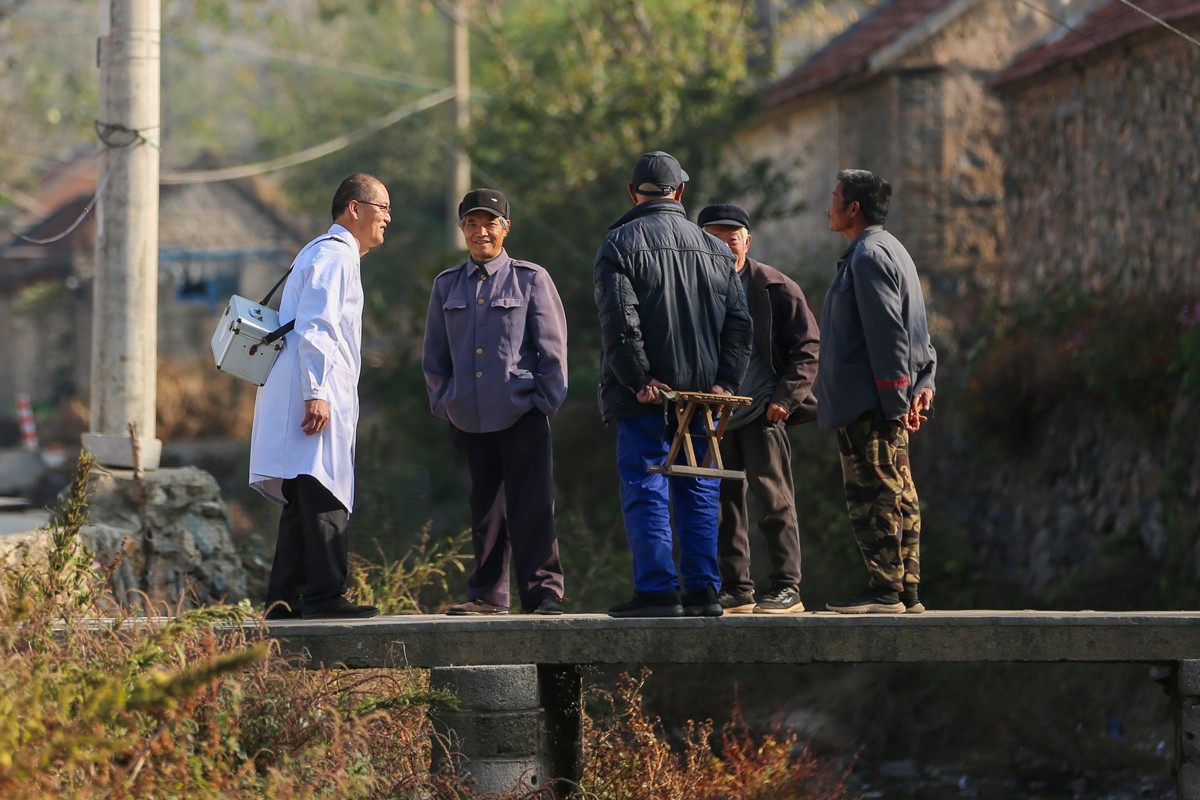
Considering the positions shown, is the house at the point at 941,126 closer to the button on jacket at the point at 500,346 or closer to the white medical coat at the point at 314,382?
the button on jacket at the point at 500,346

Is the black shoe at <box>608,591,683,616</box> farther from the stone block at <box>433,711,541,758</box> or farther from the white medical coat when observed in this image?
the white medical coat

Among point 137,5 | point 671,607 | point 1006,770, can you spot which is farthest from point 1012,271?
point 671,607

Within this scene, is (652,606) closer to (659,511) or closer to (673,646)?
(673,646)

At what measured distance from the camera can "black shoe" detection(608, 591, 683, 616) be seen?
665cm

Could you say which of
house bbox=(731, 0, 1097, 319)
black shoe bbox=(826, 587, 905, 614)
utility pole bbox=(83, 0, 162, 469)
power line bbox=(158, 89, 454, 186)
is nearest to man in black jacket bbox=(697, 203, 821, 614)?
black shoe bbox=(826, 587, 905, 614)

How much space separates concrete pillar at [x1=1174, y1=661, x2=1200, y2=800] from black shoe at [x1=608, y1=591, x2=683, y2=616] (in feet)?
6.29

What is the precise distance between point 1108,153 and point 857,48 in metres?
5.41

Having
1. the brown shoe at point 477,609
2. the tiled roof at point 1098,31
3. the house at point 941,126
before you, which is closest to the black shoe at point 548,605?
the brown shoe at point 477,609

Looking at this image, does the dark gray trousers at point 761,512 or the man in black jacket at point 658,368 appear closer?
the man in black jacket at point 658,368

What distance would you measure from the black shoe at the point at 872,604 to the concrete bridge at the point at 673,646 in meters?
Answer: 0.15

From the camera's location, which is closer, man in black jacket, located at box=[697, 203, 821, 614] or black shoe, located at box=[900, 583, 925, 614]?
black shoe, located at box=[900, 583, 925, 614]

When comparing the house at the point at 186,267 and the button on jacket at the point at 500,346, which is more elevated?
the house at the point at 186,267

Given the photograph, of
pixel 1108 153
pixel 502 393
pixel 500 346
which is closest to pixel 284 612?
pixel 502 393

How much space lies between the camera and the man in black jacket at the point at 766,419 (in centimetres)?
722
